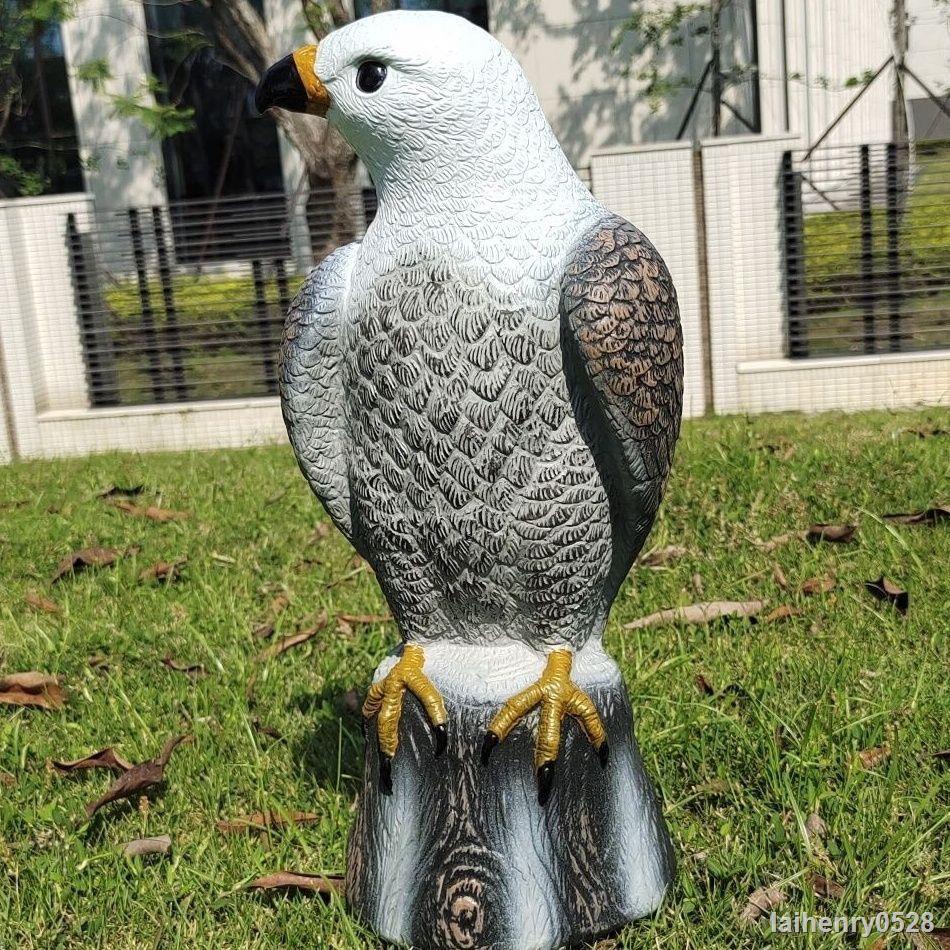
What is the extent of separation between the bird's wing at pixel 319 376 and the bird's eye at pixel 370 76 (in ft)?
1.11

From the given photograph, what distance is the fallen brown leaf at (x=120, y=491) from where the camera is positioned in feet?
19.1

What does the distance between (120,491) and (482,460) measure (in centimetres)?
430

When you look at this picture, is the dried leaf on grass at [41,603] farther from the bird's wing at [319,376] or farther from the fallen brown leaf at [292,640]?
the bird's wing at [319,376]

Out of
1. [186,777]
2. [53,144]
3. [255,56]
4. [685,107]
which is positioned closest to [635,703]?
[186,777]

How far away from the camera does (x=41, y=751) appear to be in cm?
307

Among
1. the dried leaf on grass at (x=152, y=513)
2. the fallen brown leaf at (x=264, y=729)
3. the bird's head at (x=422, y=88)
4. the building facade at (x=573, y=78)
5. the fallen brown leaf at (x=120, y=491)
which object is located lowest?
the fallen brown leaf at (x=120, y=491)

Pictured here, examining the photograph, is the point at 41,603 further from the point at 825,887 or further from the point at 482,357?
the point at 825,887

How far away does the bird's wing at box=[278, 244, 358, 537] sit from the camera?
84.4 inches

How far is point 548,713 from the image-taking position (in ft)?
6.87

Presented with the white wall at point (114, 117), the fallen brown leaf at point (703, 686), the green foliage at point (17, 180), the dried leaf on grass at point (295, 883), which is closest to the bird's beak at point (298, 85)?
the dried leaf on grass at point (295, 883)

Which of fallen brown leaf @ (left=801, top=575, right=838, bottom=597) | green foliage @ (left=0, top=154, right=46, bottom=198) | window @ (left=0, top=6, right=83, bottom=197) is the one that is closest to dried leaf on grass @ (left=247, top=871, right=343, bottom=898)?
fallen brown leaf @ (left=801, top=575, right=838, bottom=597)

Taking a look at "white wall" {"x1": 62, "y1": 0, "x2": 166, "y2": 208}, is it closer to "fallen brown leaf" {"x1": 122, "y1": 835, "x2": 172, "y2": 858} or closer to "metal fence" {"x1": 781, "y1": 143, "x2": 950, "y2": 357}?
"metal fence" {"x1": 781, "y1": 143, "x2": 950, "y2": 357}

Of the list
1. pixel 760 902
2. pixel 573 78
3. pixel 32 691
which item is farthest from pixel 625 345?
pixel 573 78

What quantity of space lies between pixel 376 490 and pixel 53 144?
1391 cm
